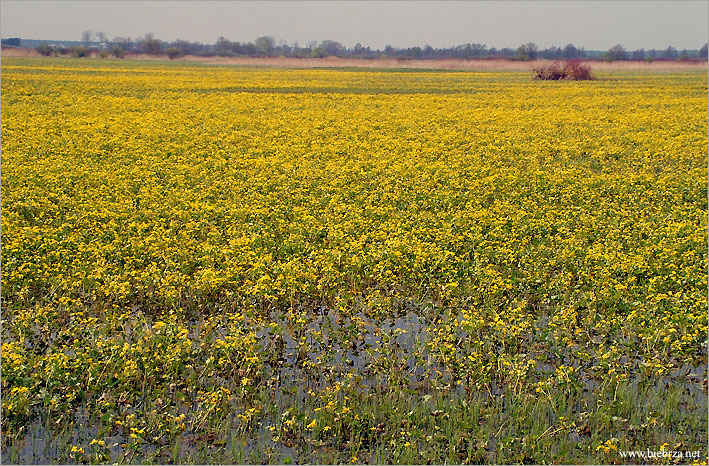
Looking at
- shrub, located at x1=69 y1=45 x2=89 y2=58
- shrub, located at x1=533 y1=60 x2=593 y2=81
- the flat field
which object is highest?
shrub, located at x1=69 y1=45 x2=89 y2=58

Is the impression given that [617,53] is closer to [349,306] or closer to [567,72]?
[567,72]

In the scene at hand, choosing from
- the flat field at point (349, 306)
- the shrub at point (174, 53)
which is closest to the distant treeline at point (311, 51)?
the shrub at point (174, 53)

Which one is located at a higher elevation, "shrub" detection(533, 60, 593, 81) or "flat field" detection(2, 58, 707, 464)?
"shrub" detection(533, 60, 593, 81)

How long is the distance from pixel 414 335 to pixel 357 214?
508 centimetres

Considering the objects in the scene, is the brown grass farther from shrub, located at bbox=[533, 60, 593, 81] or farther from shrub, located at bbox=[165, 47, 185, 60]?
shrub, located at bbox=[533, 60, 593, 81]

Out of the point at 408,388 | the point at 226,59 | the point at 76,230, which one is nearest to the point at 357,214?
the point at 76,230

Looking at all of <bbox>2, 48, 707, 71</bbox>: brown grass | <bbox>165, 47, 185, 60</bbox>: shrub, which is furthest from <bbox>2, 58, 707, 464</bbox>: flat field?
<bbox>165, 47, 185, 60</bbox>: shrub

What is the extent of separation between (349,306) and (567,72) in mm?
58812

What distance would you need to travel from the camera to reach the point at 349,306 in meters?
10.1

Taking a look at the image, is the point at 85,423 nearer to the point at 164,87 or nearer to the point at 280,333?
the point at 280,333

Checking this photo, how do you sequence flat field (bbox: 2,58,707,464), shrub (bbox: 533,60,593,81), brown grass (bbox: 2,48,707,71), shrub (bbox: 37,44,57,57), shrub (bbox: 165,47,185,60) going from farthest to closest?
shrub (bbox: 165,47,185,60)
shrub (bbox: 37,44,57,57)
brown grass (bbox: 2,48,707,71)
shrub (bbox: 533,60,593,81)
flat field (bbox: 2,58,707,464)

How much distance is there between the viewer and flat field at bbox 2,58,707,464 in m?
7.02

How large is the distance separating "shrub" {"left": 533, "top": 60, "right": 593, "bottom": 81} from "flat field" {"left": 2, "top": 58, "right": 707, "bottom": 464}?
44.7 metres

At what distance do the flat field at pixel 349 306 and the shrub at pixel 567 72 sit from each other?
147 ft
